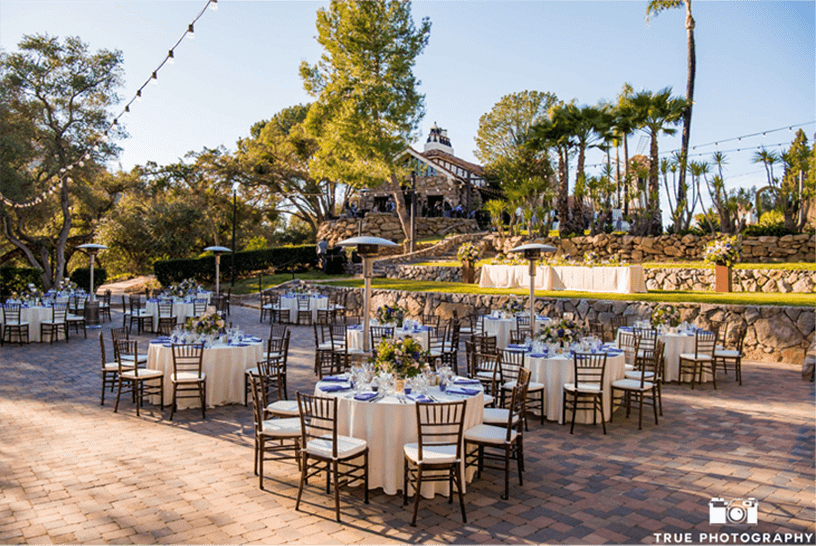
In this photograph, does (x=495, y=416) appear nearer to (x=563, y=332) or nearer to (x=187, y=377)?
(x=563, y=332)

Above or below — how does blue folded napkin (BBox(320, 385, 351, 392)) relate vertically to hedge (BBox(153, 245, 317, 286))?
below

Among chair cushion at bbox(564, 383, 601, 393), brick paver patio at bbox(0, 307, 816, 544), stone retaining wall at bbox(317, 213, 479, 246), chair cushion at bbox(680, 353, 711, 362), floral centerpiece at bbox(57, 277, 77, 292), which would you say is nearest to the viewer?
brick paver patio at bbox(0, 307, 816, 544)

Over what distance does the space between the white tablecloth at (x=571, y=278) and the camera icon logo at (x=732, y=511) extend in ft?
39.5

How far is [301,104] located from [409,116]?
1761 cm

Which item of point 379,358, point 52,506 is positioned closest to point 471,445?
point 379,358

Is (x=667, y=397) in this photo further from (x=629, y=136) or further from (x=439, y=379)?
(x=629, y=136)

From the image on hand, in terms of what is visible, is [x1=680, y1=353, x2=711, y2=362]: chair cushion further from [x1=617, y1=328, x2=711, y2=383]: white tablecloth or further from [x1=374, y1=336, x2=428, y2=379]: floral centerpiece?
[x1=374, y1=336, x2=428, y2=379]: floral centerpiece

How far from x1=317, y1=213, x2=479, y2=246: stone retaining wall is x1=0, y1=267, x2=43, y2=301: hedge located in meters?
16.2

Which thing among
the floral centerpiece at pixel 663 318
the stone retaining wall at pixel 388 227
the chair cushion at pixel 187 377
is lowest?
the chair cushion at pixel 187 377

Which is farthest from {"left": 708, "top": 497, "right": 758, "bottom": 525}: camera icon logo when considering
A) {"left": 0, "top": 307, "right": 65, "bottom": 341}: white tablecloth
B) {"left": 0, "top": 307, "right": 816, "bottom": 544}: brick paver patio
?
{"left": 0, "top": 307, "right": 65, "bottom": 341}: white tablecloth

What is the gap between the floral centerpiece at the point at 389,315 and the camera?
1096cm

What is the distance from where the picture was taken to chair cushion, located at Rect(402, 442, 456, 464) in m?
4.64

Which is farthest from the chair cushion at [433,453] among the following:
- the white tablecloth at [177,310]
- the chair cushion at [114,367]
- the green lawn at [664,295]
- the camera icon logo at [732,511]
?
the white tablecloth at [177,310]

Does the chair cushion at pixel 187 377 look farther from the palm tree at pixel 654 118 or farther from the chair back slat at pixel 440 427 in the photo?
the palm tree at pixel 654 118
